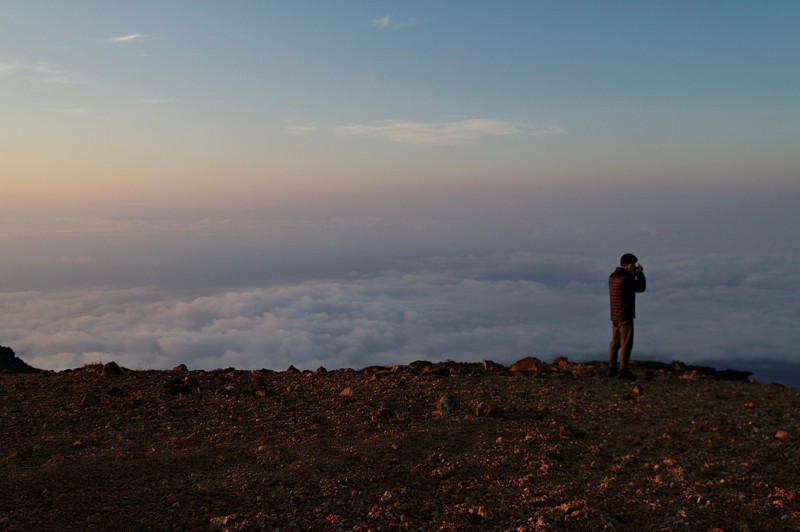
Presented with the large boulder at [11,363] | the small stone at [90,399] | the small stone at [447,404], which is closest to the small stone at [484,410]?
the small stone at [447,404]

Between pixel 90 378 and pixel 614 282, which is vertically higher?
pixel 614 282

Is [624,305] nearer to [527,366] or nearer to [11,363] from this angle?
[527,366]

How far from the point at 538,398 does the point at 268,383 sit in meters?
5.69

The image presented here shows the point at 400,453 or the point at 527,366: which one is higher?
the point at 527,366

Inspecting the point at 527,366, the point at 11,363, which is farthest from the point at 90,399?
the point at 11,363

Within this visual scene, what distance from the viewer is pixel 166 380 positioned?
45.7 ft

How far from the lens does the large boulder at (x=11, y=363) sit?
751 inches

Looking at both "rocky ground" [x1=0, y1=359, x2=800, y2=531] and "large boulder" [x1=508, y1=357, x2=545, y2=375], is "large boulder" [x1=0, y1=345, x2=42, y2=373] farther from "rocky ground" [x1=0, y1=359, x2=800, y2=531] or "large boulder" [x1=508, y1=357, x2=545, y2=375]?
"large boulder" [x1=508, y1=357, x2=545, y2=375]

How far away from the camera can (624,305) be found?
14039 millimetres

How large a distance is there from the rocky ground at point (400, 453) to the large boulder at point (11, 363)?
229 inches

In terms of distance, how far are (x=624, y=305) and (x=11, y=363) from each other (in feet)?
60.2

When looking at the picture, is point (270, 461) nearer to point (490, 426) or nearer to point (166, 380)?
point (490, 426)

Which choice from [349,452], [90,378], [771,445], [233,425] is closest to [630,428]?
[771,445]

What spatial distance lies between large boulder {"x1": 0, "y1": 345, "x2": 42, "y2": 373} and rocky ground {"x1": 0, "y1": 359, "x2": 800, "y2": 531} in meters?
5.81
